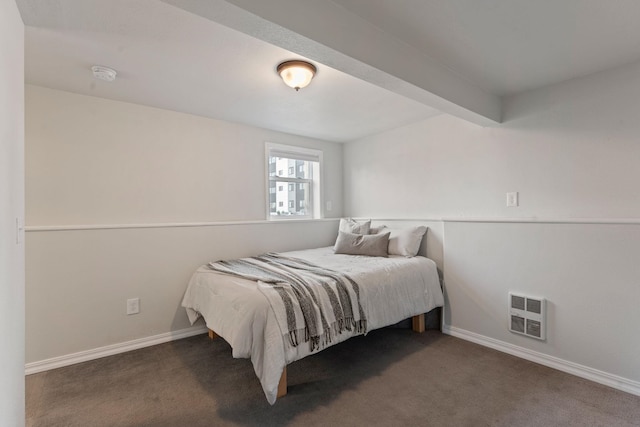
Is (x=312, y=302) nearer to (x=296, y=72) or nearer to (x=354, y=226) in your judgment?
(x=296, y=72)

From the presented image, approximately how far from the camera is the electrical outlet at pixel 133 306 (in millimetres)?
2674

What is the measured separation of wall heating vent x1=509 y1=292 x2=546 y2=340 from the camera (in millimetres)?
2340

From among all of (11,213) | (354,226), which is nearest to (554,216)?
(354,226)

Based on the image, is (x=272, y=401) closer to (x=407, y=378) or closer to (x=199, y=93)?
(x=407, y=378)

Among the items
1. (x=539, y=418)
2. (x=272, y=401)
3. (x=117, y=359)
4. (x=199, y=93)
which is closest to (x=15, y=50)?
(x=199, y=93)

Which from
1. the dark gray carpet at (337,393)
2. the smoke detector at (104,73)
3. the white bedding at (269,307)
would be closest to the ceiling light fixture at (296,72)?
the smoke detector at (104,73)

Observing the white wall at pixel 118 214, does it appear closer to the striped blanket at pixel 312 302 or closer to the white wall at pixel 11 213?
the striped blanket at pixel 312 302

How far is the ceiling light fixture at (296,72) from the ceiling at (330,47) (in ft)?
0.18

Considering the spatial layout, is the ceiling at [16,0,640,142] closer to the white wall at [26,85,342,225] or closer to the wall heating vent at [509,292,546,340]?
the white wall at [26,85,342,225]

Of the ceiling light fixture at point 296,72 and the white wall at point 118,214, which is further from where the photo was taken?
the white wall at point 118,214

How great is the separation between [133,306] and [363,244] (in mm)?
2245

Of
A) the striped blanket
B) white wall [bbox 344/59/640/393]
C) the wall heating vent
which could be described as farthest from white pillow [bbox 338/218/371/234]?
Result: the wall heating vent

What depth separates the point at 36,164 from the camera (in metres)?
2.36

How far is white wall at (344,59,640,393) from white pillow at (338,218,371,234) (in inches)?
28.5
